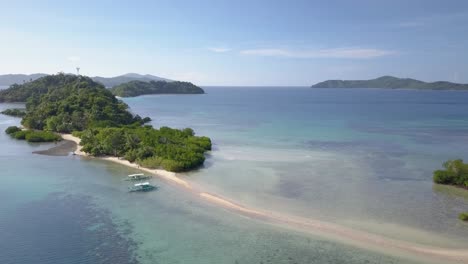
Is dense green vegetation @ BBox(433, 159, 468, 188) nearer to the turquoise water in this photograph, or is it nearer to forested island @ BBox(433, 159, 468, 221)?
forested island @ BBox(433, 159, 468, 221)

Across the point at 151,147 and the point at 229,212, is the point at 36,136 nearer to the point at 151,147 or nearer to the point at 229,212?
the point at 151,147

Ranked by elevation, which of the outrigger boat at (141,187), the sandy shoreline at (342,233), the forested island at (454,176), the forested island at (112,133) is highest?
the forested island at (112,133)

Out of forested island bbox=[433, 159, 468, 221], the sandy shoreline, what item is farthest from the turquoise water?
forested island bbox=[433, 159, 468, 221]

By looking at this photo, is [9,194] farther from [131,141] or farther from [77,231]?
[131,141]

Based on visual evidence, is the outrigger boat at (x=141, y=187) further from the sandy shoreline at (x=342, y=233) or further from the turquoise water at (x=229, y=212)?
the sandy shoreline at (x=342, y=233)

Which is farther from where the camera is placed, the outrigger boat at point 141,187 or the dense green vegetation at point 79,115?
the dense green vegetation at point 79,115

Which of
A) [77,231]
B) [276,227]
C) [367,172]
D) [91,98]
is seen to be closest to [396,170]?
[367,172]

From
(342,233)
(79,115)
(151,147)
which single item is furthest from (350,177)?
(79,115)

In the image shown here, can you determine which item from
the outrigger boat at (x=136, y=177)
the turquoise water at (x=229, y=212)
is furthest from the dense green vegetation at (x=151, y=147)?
the outrigger boat at (x=136, y=177)
